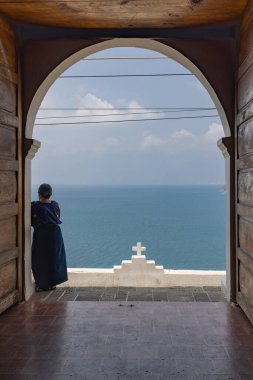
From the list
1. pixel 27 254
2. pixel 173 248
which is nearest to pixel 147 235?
pixel 173 248

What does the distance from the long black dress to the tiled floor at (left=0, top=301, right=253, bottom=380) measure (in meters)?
0.52

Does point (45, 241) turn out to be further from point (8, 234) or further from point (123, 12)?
point (123, 12)

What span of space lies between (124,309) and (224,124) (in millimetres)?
2474

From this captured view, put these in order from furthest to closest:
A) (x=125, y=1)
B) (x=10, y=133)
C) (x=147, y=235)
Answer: (x=147, y=235)
(x=10, y=133)
(x=125, y=1)

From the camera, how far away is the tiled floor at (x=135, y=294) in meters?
4.93

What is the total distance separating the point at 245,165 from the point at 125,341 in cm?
214

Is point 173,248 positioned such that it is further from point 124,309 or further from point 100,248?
point 124,309

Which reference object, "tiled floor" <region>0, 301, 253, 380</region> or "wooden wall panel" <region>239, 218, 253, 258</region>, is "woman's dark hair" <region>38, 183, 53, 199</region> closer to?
"tiled floor" <region>0, 301, 253, 380</region>

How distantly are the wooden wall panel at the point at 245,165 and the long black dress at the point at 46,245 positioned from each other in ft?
7.52

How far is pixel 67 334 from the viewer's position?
3738 millimetres

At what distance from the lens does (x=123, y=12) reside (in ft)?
13.6

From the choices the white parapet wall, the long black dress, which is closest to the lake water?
the white parapet wall

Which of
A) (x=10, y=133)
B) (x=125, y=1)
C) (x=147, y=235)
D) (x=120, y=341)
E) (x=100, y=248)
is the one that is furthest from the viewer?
(x=147, y=235)

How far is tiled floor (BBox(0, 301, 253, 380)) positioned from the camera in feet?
9.85
